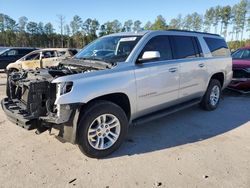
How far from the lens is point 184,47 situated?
5.46m

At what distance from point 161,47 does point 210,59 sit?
185 cm

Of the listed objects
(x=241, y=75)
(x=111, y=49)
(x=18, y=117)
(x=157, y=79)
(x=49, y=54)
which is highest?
(x=111, y=49)

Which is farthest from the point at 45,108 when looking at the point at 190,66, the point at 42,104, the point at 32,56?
the point at 32,56

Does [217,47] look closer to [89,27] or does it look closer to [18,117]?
[18,117]

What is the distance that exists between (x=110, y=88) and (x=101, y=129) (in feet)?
2.14

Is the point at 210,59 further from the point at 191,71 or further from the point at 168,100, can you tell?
the point at 168,100

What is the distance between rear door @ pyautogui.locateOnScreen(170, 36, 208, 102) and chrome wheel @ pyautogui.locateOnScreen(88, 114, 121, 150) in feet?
5.95

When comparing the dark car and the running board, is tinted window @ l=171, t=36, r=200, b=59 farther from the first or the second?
the dark car

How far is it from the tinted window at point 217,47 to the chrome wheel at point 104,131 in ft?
11.5

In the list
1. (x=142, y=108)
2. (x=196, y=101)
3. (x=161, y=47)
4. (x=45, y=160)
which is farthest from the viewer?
(x=196, y=101)

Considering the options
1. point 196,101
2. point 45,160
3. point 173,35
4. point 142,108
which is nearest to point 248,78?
point 196,101

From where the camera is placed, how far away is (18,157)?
13.0 feet

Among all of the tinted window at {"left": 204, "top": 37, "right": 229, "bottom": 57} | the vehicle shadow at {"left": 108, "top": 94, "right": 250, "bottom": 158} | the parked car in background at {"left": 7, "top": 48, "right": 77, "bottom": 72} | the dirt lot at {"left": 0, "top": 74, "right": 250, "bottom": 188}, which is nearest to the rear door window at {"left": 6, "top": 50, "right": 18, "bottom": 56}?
the parked car in background at {"left": 7, "top": 48, "right": 77, "bottom": 72}

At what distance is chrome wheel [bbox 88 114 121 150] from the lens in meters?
3.91
